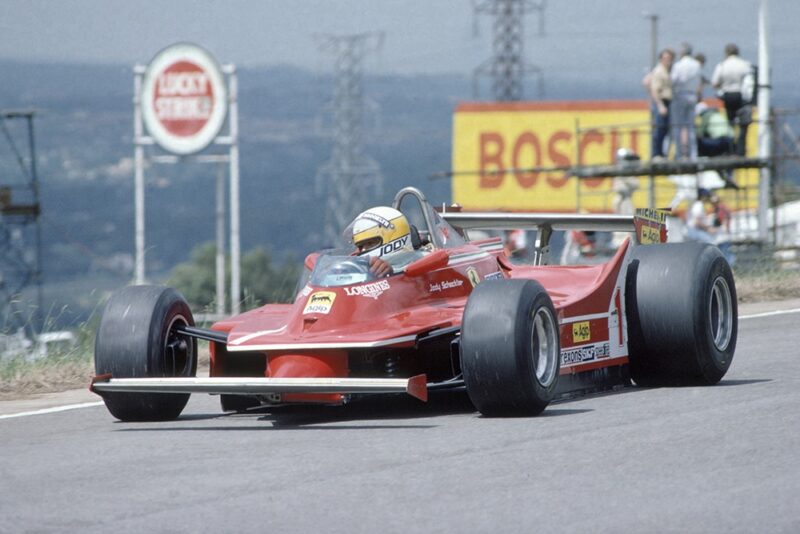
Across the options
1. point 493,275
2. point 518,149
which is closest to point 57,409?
point 493,275

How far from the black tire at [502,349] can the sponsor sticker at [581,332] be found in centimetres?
86

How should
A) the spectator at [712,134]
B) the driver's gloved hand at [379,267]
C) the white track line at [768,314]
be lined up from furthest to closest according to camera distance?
the spectator at [712,134] < the white track line at [768,314] < the driver's gloved hand at [379,267]

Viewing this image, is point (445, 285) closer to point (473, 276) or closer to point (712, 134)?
point (473, 276)

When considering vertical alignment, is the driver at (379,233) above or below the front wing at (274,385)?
above

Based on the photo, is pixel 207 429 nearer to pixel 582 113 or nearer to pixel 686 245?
pixel 686 245

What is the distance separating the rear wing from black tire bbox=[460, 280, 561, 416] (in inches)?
97.4

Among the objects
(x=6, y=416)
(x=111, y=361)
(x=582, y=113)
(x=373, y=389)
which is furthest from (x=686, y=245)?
(x=582, y=113)

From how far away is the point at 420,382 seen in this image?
339 inches

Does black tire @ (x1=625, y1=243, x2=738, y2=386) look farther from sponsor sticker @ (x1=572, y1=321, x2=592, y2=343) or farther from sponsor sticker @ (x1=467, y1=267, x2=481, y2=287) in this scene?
sponsor sticker @ (x1=467, y1=267, x2=481, y2=287)

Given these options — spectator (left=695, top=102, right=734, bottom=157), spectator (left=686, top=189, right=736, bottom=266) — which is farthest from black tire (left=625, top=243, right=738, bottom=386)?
spectator (left=695, top=102, right=734, bottom=157)

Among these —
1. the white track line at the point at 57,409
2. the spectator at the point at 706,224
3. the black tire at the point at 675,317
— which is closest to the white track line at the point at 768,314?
the black tire at the point at 675,317

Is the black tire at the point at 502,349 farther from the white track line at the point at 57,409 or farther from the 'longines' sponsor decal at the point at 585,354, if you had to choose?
the white track line at the point at 57,409

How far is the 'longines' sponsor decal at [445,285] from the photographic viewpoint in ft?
32.8

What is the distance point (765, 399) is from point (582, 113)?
36.8 meters
